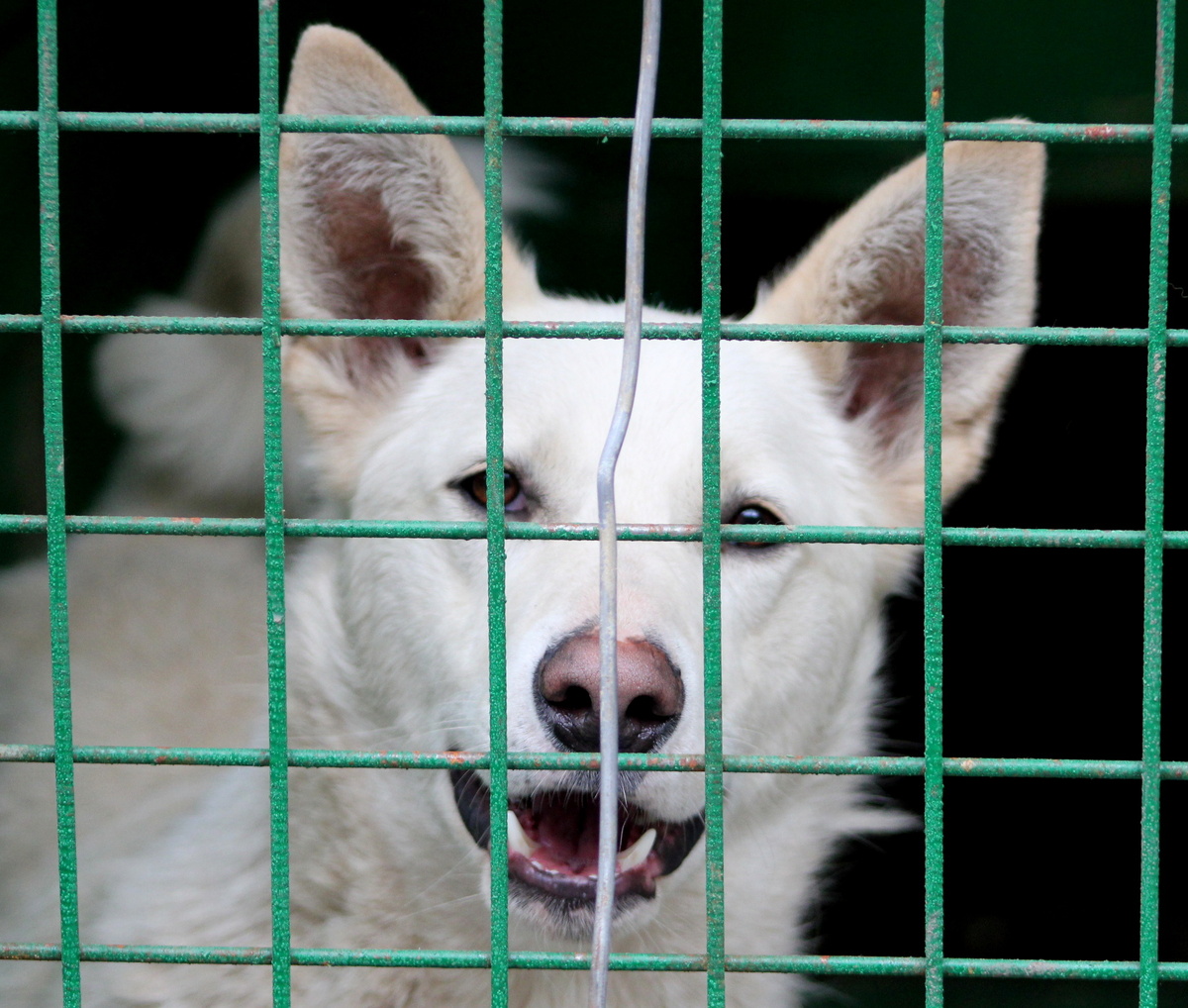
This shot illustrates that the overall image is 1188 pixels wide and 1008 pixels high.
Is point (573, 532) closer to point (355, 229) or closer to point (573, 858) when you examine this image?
point (573, 858)

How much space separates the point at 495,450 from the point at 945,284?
3.81 ft

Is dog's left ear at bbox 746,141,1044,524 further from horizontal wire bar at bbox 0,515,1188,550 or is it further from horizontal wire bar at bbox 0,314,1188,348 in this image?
horizontal wire bar at bbox 0,515,1188,550

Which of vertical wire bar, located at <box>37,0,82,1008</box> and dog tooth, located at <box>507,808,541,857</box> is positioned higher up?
vertical wire bar, located at <box>37,0,82,1008</box>

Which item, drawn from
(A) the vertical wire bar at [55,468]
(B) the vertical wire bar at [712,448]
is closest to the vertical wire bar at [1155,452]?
(B) the vertical wire bar at [712,448]

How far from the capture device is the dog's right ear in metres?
1.92

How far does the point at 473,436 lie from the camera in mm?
2293

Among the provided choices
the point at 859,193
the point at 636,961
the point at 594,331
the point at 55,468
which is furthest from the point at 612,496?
the point at 859,193

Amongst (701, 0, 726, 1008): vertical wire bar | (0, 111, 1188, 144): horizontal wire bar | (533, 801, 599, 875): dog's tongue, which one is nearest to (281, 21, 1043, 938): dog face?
(533, 801, 599, 875): dog's tongue

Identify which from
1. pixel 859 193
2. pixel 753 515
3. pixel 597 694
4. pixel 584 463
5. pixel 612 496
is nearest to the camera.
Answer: pixel 612 496

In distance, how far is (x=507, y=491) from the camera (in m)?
2.27

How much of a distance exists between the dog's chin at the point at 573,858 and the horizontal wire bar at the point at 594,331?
0.79 metres

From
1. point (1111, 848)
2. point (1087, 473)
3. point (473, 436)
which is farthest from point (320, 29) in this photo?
point (1111, 848)

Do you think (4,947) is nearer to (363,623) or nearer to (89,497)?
(363,623)

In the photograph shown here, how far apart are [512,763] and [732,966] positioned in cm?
36
